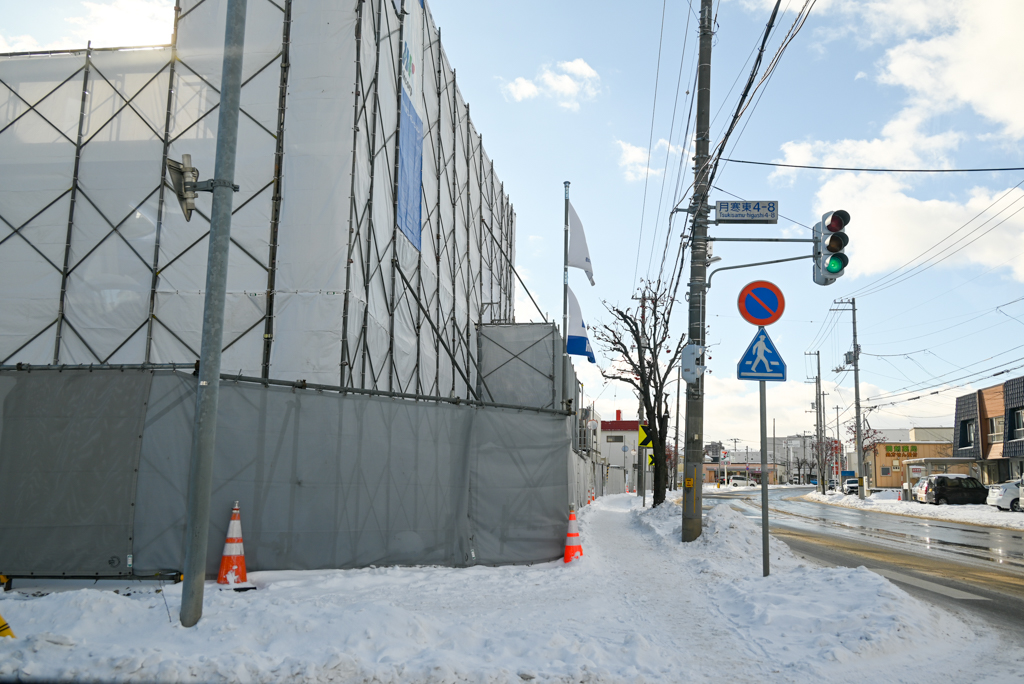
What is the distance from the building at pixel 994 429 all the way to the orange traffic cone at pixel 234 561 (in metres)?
45.1

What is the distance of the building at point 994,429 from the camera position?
40.8 meters

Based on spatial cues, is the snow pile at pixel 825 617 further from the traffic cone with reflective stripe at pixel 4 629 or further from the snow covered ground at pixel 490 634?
the traffic cone with reflective stripe at pixel 4 629

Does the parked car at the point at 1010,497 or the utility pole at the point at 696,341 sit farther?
the parked car at the point at 1010,497

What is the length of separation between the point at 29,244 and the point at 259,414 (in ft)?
32.3

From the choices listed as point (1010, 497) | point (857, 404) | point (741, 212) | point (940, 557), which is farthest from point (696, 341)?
point (857, 404)

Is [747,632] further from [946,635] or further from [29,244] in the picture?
[29,244]

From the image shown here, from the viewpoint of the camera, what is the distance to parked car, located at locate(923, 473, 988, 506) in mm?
33344

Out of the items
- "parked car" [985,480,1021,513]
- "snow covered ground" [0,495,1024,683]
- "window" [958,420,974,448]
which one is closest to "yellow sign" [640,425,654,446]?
"parked car" [985,480,1021,513]

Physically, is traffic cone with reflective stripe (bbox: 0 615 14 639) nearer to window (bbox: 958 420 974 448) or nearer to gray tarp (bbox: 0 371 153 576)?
gray tarp (bbox: 0 371 153 576)

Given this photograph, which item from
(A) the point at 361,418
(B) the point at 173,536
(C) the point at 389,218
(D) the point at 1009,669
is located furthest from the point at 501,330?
(D) the point at 1009,669

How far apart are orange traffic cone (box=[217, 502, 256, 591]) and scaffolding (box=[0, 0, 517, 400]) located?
17.7 ft

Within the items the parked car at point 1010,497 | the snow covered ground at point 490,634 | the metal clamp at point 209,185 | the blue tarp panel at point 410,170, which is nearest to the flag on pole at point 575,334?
the blue tarp panel at point 410,170

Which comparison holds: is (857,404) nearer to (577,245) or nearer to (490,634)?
(577,245)

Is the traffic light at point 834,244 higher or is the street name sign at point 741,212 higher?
the street name sign at point 741,212
